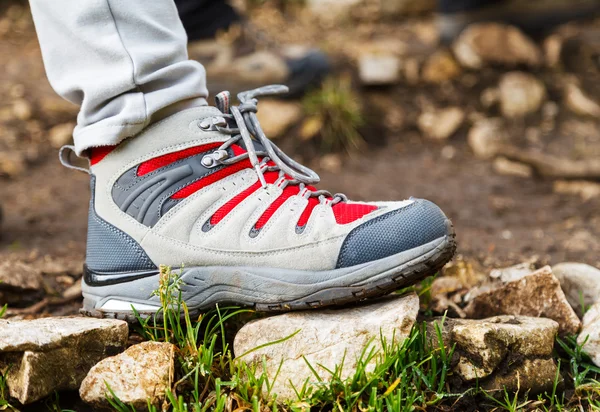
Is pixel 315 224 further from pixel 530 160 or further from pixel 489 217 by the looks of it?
Answer: pixel 530 160

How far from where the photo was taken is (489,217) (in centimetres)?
344

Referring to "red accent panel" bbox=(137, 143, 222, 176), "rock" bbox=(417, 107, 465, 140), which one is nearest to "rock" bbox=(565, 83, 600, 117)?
"rock" bbox=(417, 107, 465, 140)

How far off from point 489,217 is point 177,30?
224 cm

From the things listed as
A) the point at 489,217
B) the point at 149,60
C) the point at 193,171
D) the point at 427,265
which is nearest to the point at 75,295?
the point at 193,171

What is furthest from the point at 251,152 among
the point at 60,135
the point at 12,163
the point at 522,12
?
the point at 522,12

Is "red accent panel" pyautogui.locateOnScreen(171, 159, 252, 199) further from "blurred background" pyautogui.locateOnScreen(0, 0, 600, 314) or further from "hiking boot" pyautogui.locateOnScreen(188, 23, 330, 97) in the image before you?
"hiking boot" pyautogui.locateOnScreen(188, 23, 330, 97)

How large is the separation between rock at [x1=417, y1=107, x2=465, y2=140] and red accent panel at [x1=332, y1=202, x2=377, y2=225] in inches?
122

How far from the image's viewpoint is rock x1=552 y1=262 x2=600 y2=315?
6.20 ft

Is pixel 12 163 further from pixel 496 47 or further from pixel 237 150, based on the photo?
pixel 496 47

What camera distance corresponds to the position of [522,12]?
15.6 feet

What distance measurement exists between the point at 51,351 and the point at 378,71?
3.66 metres

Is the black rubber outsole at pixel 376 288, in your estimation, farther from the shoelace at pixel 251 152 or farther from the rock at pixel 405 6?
the rock at pixel 405 6

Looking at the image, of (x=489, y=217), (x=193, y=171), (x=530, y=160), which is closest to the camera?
(x=193, y=171)

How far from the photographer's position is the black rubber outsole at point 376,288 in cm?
156
